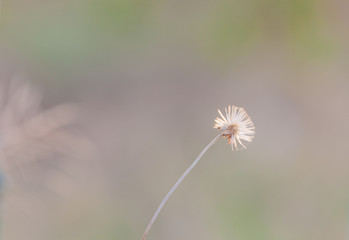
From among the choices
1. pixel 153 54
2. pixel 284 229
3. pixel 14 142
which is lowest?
pixel 14 142

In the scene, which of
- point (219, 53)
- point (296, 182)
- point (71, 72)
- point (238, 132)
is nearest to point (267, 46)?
point (219, 53)

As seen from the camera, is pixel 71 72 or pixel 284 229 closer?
pixel 284 229

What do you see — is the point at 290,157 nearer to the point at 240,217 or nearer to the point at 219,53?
the point at 240,217

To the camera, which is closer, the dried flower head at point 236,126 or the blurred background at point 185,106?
the dried flower head at point 236,126

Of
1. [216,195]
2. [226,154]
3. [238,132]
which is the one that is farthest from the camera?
[226,154]

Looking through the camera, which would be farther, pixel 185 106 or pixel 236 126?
pixel 185 106

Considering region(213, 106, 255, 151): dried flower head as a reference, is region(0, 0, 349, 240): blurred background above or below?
above

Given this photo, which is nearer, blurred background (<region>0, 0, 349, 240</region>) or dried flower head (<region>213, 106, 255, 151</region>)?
dried flower head (<region>213, 106, 255, 151</region>)

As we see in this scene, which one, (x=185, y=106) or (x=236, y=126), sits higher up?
(x=185, y=106)
